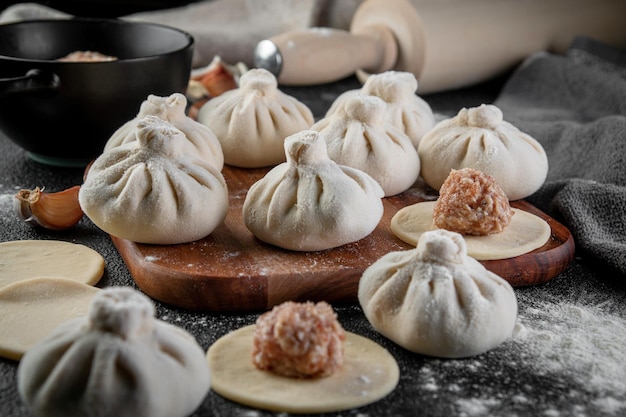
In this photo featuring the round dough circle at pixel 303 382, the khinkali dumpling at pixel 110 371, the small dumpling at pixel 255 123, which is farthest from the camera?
the small dumpling at pixel 255 123

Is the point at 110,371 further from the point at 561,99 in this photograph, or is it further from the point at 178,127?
the point at 561,99

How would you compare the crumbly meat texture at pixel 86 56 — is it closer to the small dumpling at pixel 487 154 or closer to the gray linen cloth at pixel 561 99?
the gray linen cloth at pixel 561 99

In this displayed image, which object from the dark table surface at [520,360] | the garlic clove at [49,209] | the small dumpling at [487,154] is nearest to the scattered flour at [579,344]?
the dark table surface at [520,360]

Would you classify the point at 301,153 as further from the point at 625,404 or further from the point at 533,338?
the point at 625,404

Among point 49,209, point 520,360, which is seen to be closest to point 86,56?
point 49,209

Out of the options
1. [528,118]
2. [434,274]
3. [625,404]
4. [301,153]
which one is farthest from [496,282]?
[528,118]

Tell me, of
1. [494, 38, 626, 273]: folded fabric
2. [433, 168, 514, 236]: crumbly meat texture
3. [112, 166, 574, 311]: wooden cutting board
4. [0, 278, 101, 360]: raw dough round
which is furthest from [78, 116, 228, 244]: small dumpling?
[494, 38, 626, 273]: folded fabric

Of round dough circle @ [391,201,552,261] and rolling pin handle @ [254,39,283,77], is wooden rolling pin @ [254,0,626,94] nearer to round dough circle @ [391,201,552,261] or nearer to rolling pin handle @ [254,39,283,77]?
rolling pin handle @ [254,39,283,77]
